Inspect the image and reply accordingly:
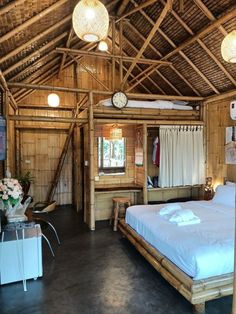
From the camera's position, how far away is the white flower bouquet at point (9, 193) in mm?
3167

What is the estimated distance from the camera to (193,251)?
2.60m

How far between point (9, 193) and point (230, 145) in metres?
4.24

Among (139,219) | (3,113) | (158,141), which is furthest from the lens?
(158,141)

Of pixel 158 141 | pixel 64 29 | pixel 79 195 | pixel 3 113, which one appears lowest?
pixel 79 195

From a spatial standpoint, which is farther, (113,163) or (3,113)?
(113,163)

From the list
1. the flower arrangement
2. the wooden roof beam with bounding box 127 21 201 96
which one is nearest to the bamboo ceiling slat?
the wooden roof beam with bounding box 127 21 201 96

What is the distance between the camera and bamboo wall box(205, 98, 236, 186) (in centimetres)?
536

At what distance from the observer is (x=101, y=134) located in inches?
235

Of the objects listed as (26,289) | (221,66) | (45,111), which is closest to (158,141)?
(221,66)

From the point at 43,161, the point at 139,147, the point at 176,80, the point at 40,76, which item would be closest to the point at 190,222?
the point at 139,147

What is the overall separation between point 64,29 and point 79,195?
12.9 feet

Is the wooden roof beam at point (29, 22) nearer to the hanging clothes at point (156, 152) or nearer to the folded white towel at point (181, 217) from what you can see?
the folded white towel at point (181, 217)

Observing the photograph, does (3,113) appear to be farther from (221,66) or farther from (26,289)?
(221,66)

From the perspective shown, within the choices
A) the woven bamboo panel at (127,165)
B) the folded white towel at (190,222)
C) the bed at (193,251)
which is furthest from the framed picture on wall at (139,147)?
the folded white towel at (190,222)
